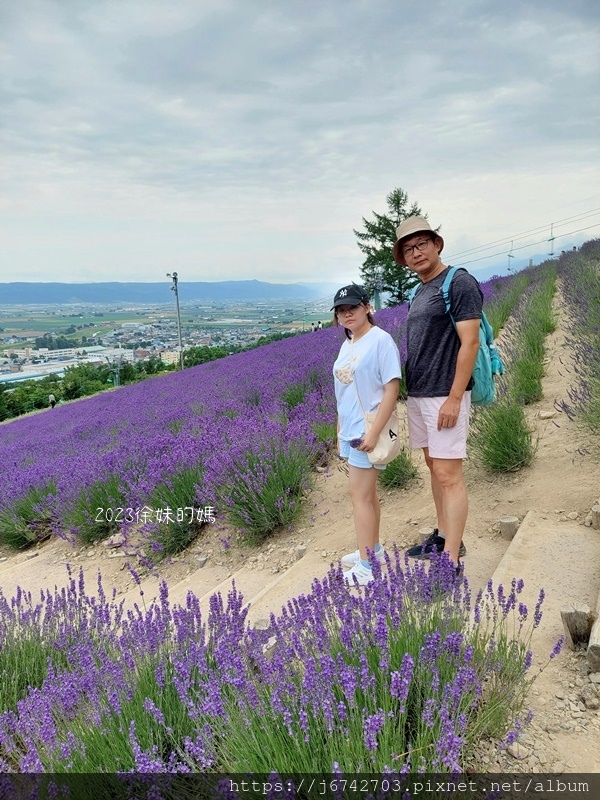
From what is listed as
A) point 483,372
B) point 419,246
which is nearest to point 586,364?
point 483,372

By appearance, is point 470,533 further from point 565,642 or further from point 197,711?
point 197,711

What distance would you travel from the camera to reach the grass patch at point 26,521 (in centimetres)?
541

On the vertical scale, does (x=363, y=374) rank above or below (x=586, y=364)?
above

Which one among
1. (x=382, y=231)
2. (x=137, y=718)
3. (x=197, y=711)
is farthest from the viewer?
(x=382, y=231)

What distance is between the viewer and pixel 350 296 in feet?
8.63

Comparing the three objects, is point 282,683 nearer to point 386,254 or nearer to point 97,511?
point 97,511

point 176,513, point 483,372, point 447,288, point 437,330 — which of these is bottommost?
point 176,513

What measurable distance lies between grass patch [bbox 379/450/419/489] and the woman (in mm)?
1231

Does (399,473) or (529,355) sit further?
(529,355)

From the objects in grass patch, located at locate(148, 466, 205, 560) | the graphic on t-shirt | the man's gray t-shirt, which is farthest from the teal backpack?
grass patch, located at locate(148, 466, 205, 560)

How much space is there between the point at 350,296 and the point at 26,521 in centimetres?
451

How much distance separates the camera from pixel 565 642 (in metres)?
1.90

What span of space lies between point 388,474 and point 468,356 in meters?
1.88

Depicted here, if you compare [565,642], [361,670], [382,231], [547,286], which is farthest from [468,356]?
[382,231]
